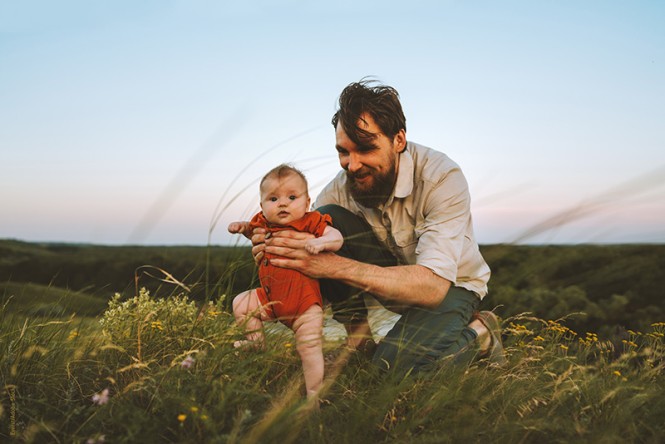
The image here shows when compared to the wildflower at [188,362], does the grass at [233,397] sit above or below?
below

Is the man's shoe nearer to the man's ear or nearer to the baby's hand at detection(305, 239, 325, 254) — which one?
the man's ear

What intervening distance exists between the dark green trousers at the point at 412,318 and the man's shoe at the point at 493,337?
144 millimetres

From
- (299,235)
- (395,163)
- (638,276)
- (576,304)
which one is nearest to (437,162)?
(395,163)

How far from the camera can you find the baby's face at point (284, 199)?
3377mm

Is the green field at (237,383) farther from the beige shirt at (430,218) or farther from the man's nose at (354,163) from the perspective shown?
the man's nose at (354,163)

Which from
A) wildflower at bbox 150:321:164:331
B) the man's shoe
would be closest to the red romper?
wildflower at bbox 150:321:164:331

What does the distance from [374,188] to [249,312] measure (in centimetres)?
147

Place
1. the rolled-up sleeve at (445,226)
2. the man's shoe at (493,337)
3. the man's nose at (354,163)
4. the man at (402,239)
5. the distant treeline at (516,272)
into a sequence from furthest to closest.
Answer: the man's shoe at (493,337), the man's nose at (354,163), the rolled-up sleeve at (445,226), the man at (402,239), the distant treeline at (516,272)

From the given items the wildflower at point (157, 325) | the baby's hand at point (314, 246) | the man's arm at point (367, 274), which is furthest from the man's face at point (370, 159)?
the wildflower at point (157, 325)

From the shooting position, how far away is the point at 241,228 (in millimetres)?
3660

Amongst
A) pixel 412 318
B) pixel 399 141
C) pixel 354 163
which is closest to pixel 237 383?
pixel 412 318

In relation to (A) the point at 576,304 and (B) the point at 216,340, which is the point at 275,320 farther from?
(A) the point at 576,304

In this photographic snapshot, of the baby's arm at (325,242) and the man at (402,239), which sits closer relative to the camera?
the baby's arm at (325,242)

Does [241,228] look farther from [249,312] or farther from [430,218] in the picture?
[430,218]
